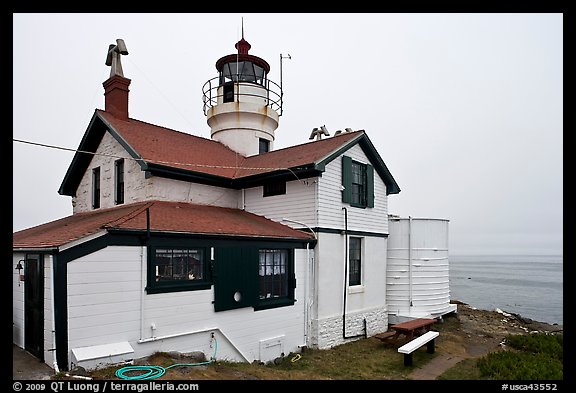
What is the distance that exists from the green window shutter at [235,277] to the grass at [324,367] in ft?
4.73

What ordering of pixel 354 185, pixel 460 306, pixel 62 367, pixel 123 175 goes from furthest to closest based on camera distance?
1. pixel 460 306
2. pixel 354 185
3. pixel 123 175
4. pixel 62 367

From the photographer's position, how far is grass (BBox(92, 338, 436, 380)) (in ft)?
26.8

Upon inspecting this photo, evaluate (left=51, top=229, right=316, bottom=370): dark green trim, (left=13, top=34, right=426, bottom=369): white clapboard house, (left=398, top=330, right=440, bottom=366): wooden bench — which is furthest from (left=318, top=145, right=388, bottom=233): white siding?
(left=398, top=330, right=440, bottom=366): wooden bench

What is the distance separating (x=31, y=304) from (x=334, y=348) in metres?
8.27

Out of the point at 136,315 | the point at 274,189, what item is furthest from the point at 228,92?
the point at 136,315

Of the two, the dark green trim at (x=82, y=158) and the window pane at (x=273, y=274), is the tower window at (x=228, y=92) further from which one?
the window pane at (x=273, y=274)

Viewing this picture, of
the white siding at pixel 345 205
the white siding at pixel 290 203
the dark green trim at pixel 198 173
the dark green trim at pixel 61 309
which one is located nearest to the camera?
the dark green trim at pixel 61 309

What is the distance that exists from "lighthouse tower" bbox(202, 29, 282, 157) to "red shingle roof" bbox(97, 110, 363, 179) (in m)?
1.85

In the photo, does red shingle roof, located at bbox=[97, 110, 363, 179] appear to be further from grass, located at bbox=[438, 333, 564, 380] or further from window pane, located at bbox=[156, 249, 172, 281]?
grass, located at bbox=[438, 333, 564, 380]

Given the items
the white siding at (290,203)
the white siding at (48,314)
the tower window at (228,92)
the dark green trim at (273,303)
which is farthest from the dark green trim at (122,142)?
the tower window at (228,92)

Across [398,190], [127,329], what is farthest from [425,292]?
[127,329]

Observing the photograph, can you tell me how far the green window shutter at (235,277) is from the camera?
1007 centimetres
